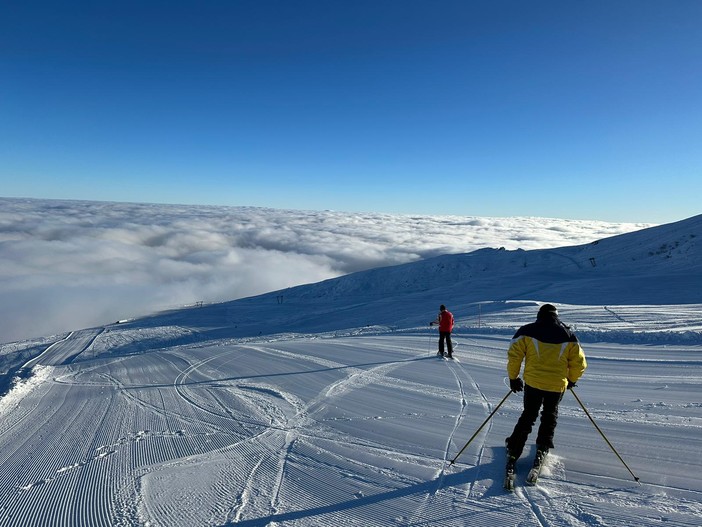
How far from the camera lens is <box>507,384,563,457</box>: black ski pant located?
4.57 meters

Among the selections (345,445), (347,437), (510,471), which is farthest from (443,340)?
(510,471)

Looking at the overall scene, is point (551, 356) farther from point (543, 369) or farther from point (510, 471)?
point (510, 471)

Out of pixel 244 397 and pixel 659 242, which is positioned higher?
Answer: pixel 659 242

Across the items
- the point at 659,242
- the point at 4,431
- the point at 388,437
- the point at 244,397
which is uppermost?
the point at 659,242

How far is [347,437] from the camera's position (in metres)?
6.03

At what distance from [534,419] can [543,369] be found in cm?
61

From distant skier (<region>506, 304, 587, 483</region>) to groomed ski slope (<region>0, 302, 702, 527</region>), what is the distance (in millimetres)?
374

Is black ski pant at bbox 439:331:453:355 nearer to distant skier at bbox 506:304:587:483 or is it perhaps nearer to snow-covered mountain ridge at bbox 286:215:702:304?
distant skier at bbox 506:304:587:483

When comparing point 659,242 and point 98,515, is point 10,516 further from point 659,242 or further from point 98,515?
point 659,242

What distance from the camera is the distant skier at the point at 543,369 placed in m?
4.44

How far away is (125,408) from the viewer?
8211 millimetres

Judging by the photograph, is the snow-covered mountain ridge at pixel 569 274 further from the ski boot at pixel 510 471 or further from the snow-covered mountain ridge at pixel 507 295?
the ski boot at pixel 510 471

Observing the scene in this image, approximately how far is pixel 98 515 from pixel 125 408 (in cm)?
426

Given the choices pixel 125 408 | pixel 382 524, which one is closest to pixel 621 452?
pixel 382 524
